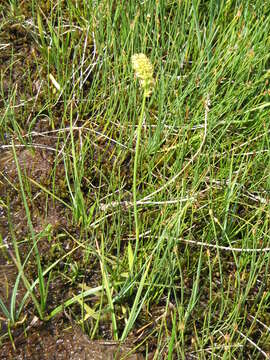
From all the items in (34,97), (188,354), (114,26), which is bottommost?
(188,354)

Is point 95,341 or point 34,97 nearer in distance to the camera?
point 95,341

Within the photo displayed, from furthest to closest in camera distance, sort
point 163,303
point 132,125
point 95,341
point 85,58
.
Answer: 1. point 85,58
2. point 132,125
3. point 163,303
4. point 95,341

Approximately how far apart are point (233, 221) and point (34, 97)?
929 millimetres

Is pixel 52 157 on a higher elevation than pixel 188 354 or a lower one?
higher

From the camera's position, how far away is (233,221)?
171cm

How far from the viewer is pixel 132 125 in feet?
6.14

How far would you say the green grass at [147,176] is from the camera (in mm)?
1539

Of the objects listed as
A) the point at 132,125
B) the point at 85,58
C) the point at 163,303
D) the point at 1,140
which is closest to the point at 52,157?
the point at 1,140

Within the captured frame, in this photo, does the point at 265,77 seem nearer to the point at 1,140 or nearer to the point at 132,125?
the point at 132,125

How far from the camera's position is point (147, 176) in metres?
1.93

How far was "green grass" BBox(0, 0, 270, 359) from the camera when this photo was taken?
154 cm

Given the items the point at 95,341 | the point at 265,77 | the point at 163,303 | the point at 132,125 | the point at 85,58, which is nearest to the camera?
the point at 95,341

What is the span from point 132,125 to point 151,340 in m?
0.75

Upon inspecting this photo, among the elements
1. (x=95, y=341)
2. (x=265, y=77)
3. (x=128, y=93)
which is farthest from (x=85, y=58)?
(x=95, y=341)
